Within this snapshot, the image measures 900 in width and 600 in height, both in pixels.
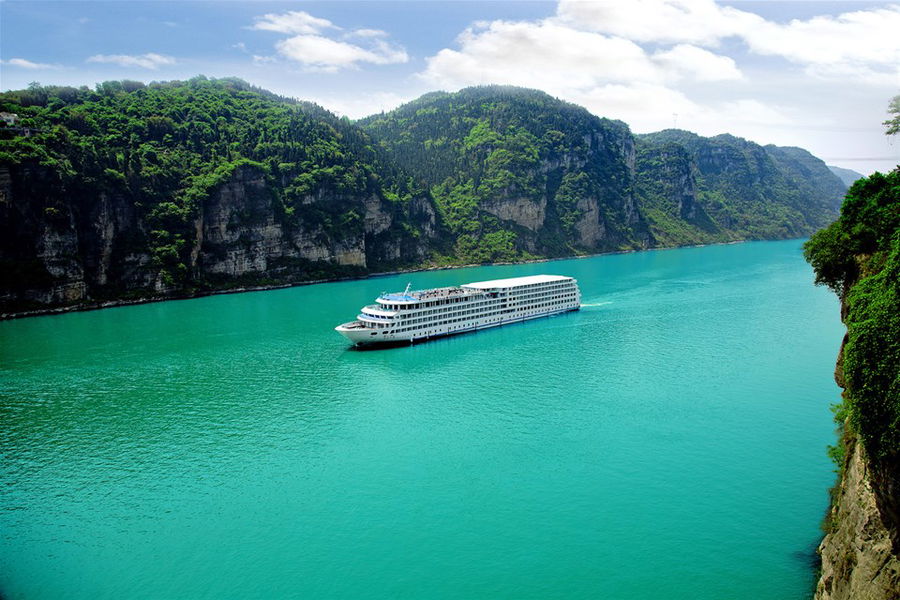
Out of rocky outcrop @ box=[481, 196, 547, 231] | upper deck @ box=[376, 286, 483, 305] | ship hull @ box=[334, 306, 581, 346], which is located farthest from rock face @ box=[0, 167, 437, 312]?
upper deck @ box=[376, 286, 483, 305]

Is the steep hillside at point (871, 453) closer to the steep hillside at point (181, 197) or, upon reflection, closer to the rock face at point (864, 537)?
the rock face at point (864, 537)

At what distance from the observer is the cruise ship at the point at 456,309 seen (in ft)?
172

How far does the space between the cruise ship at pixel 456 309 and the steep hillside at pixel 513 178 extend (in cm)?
7219

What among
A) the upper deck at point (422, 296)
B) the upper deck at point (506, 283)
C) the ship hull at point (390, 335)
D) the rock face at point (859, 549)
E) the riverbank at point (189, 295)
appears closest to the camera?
the rock face at point (859, 549)

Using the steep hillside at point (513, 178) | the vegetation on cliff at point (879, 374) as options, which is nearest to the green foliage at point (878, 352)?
the vegetation on cliff at point (879, 374)

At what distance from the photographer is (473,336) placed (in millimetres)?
57969

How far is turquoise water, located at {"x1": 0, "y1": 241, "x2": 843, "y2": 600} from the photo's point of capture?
813 inches

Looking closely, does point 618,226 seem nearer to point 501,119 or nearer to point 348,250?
point 501,119

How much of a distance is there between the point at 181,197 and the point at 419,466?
81806 mm

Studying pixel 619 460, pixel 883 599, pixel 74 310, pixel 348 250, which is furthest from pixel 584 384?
pixel 348 250

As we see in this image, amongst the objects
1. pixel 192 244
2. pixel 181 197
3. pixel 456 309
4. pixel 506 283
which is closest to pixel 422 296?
pixel 456 309

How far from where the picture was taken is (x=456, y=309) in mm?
57625

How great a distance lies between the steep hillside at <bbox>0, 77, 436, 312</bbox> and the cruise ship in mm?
44549

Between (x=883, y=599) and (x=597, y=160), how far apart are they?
653 feet
